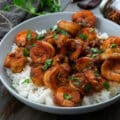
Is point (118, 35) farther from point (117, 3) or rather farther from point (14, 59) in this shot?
point (14, 59)

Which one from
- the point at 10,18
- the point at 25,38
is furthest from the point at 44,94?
the point at 10,18

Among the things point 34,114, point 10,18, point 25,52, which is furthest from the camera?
point 10,18

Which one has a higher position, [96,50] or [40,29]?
[96,50]

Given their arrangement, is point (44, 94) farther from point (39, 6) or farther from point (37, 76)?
point (39, 6)

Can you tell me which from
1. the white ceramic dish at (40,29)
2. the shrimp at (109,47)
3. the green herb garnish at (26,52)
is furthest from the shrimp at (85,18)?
the green herb garnish at (26,52)

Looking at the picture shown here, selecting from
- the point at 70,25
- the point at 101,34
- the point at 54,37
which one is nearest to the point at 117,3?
the point at 101,34

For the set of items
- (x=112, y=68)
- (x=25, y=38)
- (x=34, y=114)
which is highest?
(x=112, y=68)
